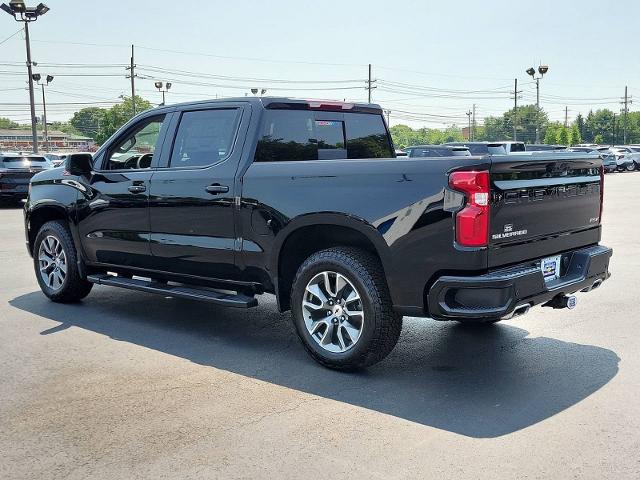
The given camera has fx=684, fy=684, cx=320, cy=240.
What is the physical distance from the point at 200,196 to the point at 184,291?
33.5 inches

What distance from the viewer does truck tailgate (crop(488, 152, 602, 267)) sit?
422cm

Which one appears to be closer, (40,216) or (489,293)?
(489,293)

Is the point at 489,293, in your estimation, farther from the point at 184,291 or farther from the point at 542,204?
the point at 184,291

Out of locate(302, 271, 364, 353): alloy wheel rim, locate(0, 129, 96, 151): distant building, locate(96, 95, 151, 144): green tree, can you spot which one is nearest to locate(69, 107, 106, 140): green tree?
locate(0, 129, 96, 151): distant building

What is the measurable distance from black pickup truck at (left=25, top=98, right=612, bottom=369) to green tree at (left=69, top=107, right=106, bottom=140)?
603 feet

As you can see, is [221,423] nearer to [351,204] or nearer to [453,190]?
[351,204]

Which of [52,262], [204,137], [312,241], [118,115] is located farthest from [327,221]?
[118,115]

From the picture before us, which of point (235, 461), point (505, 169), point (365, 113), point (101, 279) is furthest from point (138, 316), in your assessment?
point (505, 169)

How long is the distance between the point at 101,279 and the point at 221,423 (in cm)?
311

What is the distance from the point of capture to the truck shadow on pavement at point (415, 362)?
13.5 ft

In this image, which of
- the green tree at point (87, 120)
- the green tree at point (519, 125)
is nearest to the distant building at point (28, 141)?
the green tree at point (87, 120)

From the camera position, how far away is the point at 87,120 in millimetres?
186750

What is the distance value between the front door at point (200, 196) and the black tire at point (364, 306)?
0.94 metres

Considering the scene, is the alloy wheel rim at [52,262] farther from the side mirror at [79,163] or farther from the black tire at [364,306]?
the black tire at [364,306]
